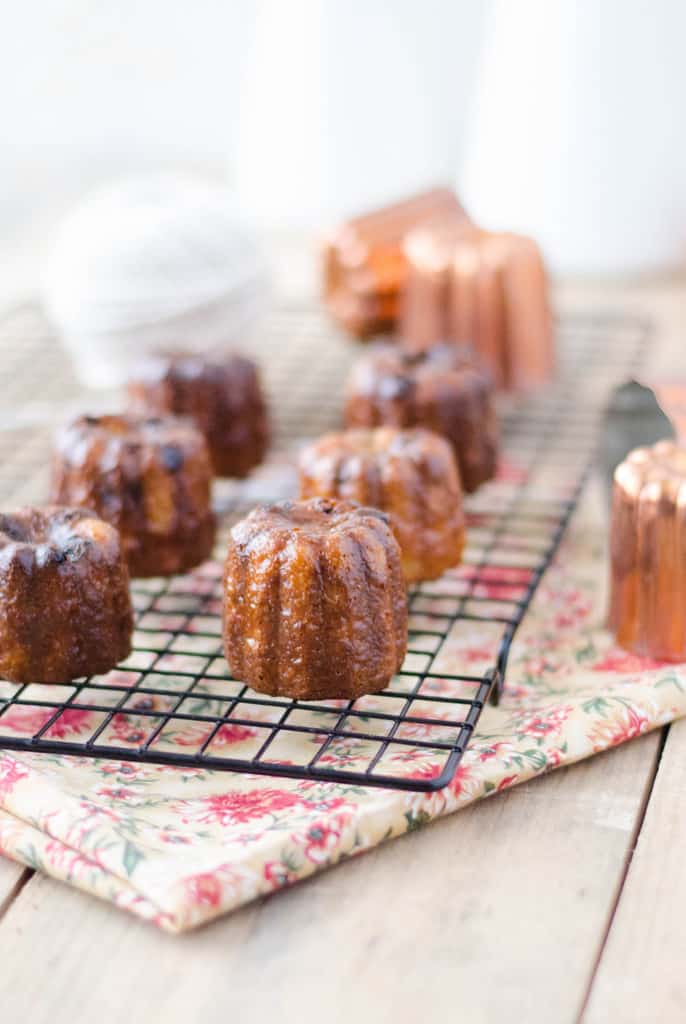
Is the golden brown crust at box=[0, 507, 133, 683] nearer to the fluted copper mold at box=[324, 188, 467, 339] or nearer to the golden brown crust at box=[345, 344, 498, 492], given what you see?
the golden brown crust at box=[345, 344, 498, 492]

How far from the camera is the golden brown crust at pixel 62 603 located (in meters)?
1.72

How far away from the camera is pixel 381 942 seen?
1412mm

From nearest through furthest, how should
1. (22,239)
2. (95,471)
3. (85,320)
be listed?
(95,471) → (85,320) → (22,239)

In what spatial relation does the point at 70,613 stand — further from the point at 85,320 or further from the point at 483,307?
the point at 483,307

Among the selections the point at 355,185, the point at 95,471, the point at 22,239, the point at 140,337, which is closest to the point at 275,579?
the point at 95,471

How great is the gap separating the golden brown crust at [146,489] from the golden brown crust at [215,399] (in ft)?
1.14

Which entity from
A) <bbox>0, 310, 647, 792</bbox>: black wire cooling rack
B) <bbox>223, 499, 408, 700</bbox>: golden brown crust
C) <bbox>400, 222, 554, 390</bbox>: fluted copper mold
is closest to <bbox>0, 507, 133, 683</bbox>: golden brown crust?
<bbox>0, 310, 647, 792</bbox>: black wire cooling rack

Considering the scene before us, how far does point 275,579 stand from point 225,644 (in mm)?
132

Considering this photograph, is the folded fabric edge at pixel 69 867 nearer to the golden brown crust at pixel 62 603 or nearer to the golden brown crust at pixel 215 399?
the golden brown crust at pixel 62 603

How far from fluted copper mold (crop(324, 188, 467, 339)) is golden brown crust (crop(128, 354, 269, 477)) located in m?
0.60

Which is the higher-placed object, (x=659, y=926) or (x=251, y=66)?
(x=251, y=66)

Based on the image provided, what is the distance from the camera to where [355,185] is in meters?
3.85

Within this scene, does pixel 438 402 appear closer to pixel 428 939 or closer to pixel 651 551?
pixel 651 551

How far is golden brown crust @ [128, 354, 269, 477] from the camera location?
2.52m
